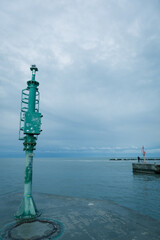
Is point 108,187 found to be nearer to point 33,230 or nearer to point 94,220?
point 94,220

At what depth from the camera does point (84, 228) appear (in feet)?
30.0

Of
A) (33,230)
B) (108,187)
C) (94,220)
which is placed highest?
(33,230)

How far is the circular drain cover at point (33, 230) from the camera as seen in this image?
8.08 m

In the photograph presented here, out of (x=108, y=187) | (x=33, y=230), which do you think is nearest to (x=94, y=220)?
(x=33, y=230)

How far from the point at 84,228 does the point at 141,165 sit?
47181 millimetres

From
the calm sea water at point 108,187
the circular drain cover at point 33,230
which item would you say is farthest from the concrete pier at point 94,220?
the calm sea water at point 108,187

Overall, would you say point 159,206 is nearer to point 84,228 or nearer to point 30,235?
point 84,228

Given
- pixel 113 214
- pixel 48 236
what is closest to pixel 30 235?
pixel 48 236

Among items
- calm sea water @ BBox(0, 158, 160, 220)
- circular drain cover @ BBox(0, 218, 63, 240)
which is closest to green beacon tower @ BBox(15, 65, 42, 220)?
circular drain cover @ BBox(0, 218, 63, 240)

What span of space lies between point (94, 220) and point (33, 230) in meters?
3.93

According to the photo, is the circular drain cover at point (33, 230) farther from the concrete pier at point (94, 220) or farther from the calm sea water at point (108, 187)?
the calm sea water at point (108, 187)

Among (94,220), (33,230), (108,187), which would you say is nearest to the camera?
(33,230)

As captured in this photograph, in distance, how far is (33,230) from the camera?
8.77 m

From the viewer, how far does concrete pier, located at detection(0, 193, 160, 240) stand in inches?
329
